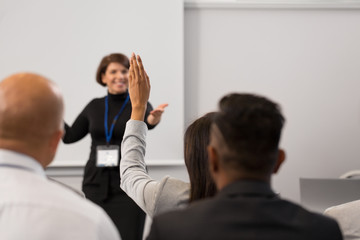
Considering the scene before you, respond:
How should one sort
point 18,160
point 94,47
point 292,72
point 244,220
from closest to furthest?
1. point 244,220
2. point 18,160
3. point 94,47
4. point 292,72

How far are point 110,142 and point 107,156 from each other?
13cm

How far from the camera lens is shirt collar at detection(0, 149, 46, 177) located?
115cm

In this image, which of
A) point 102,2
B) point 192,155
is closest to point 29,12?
point 102,2

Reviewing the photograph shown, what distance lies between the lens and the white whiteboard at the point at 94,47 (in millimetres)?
4711

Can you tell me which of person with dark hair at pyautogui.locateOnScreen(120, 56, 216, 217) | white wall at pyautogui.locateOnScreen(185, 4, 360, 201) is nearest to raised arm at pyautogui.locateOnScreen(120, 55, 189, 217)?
person with dark hair at pyautogui.locateOnScreen(120, 56, 216, 217)

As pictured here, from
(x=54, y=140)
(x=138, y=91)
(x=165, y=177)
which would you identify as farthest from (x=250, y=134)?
(x=138, y=91)

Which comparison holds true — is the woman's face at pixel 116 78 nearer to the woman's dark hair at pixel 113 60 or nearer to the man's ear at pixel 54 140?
the woman's dark hair at pixel 113 60

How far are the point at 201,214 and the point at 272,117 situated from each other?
0.82 ft

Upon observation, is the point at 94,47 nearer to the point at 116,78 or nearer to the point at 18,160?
the point at 116,78

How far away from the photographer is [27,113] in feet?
3.78

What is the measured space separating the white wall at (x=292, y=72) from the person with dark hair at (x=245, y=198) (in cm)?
370

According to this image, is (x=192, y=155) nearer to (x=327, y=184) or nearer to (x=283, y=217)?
(x=283, y=217)

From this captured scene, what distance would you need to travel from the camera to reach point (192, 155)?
1.57m

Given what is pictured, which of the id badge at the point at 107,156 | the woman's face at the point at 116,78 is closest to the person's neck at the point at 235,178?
the id badge at the point at 107,156
